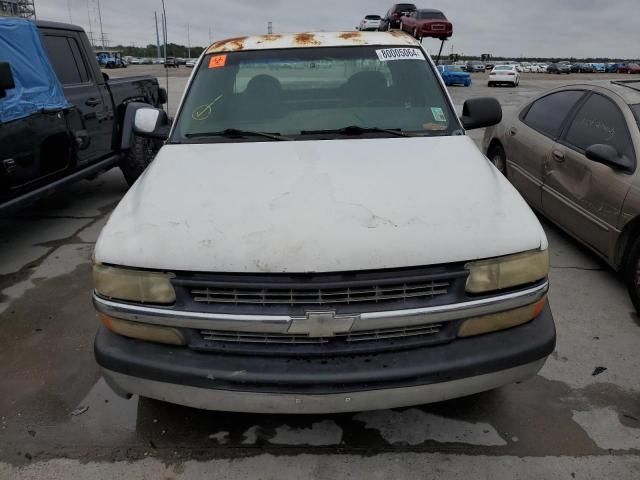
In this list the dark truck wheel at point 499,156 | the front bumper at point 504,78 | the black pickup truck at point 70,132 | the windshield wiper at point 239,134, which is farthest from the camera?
the front bumper at point 504,78

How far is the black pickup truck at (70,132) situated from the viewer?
4465mm

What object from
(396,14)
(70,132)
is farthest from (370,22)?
(70,132)

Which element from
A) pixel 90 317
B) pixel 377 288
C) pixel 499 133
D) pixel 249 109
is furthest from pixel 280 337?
pixel 499 133

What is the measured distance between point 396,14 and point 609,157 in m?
24.5

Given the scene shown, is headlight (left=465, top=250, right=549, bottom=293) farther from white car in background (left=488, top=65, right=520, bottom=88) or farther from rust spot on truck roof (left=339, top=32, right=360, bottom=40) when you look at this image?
white car in background (left=488, top=65, right=520, bottom=88)

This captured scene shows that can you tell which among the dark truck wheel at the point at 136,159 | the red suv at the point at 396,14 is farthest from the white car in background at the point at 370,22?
the dark truck wheel at the point at 136,159

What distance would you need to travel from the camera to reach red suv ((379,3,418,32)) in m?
24.9

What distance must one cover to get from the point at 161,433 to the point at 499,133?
197 inches

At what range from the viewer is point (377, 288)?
2.03 metres

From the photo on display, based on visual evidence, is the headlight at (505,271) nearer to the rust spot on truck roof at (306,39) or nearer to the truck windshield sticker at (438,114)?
the truck windshield sticker at (438,114)

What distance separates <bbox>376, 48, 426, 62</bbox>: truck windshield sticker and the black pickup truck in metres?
1.95

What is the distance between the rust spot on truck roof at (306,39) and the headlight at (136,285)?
7.17ft

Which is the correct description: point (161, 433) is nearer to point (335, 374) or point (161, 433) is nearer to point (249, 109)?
point (335, 374)

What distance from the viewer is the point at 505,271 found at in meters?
2.11
